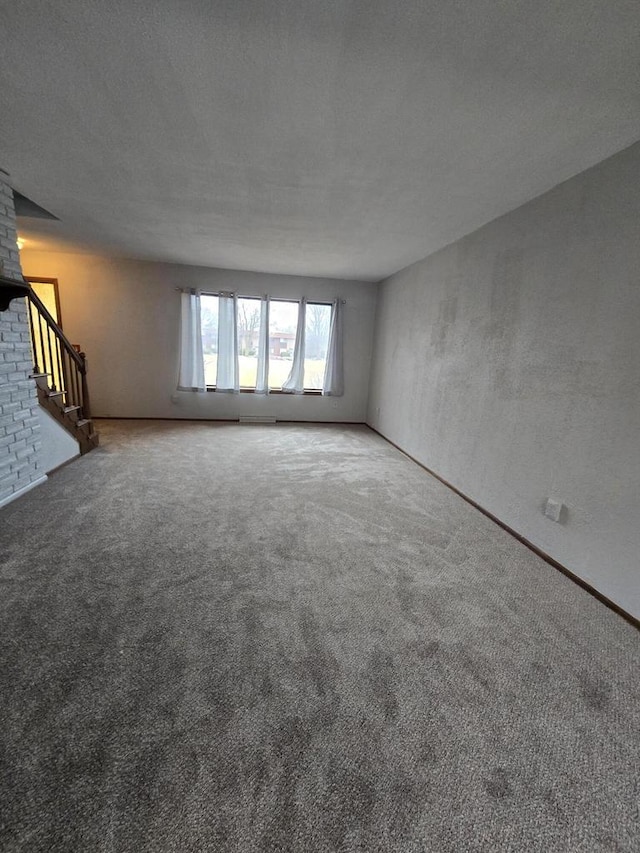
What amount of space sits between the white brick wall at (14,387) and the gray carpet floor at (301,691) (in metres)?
0.35

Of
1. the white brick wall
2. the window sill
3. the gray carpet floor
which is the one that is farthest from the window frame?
the gray carpet floor

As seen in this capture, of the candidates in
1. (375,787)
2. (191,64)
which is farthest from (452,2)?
(375,787)

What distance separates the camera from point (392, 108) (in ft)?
5.14

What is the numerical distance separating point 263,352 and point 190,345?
3.49ft

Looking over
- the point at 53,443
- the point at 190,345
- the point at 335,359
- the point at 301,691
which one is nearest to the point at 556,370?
the point at 301,691

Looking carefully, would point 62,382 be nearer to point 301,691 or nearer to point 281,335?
point 281,335

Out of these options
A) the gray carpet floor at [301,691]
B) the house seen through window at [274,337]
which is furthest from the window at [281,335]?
the gray carpet floor at [301,691]

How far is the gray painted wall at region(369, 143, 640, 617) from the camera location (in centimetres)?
179

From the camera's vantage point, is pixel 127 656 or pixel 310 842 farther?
pixel 127 656

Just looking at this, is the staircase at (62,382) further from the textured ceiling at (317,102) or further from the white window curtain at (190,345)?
the white window curtain at (190,345)

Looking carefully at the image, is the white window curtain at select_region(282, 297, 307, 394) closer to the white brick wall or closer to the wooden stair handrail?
the wooden stair handrail

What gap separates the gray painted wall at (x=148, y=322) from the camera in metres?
4.90

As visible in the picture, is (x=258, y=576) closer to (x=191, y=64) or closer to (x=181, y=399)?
(x=191, y=64)

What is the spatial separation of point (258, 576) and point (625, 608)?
191 cm
